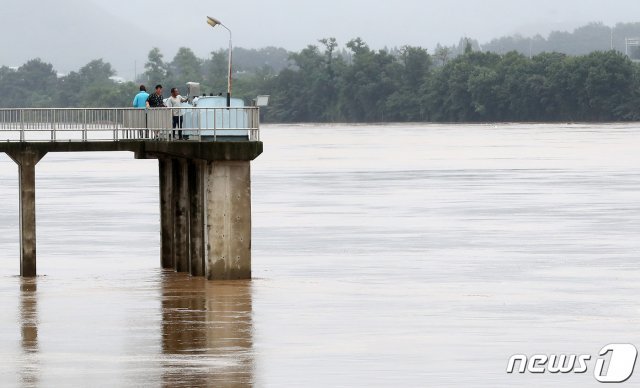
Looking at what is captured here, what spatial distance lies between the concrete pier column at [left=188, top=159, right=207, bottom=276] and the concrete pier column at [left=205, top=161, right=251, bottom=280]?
1.29m

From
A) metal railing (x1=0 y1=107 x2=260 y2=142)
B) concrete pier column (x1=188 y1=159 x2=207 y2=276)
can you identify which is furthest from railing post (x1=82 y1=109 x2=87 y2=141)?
concrete pier column (x1=188 y1=159 x2=207 y2=276)

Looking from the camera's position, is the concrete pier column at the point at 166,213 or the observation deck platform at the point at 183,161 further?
the concrete pier column at the point at 166,213

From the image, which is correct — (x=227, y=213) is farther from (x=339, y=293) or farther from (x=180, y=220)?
(x=180, y=220)

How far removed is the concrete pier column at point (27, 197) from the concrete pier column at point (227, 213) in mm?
6464

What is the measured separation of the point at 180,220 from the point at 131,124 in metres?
3.27

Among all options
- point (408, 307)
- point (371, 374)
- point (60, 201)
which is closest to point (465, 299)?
point (408, 307)

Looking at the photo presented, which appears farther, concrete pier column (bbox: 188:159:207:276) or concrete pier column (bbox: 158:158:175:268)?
concrete pier column (bbox: 158:158:175:268)

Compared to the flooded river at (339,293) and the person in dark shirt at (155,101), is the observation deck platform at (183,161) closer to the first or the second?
the person in dark shirt at (155,101)

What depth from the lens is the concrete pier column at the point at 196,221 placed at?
154 feet

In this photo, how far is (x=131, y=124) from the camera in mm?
49688

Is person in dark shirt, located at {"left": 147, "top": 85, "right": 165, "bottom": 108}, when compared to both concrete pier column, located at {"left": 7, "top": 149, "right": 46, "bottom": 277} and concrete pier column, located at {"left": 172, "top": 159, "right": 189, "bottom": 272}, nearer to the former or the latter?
concrete pier column, located at {"left": 172, "top": 159, "right": 189, "bottom": 272}

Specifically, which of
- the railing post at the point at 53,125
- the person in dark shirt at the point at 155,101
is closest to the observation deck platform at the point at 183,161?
the railing post at the point at 53,125

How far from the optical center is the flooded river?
108 ft

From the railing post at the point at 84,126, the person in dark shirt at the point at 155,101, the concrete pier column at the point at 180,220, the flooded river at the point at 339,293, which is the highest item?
the person in dark shirt at the point at 155,101
